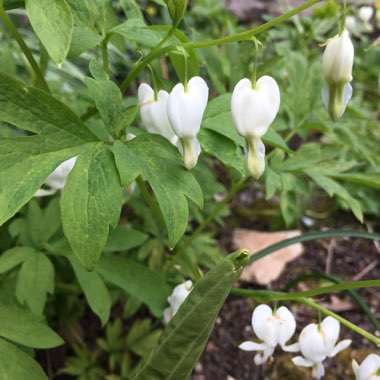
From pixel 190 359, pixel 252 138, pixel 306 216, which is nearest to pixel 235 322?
pixel 306 216

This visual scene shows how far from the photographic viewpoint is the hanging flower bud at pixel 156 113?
1037 mm

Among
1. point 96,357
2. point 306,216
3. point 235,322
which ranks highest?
point 96,357

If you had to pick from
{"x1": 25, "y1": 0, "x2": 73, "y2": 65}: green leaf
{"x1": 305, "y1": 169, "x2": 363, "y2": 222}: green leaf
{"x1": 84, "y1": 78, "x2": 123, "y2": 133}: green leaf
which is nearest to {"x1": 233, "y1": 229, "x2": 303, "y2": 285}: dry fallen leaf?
{"x1": 305, "y1": 169, "x2": 363, "y2": 222}: green leaf

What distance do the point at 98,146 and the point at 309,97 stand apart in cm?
88

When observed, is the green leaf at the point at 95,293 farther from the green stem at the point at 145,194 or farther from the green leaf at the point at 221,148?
the green leaf at the point at 221,148

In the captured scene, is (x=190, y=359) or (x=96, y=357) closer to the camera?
(x=190, y=359)

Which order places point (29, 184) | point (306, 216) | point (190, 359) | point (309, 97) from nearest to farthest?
point (29, 184) < point (190, 359) < point (309, 97) < point (306, 216)

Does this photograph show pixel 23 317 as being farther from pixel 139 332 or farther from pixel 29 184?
pixel 139 332

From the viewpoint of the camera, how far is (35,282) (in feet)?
3.92

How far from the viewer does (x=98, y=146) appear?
3.11 ft

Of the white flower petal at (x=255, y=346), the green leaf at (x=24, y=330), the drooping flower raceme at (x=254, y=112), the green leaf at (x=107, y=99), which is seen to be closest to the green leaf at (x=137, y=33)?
the green leaf at (x=107, y=99)

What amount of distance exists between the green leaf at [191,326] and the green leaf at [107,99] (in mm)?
335

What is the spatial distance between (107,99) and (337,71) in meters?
0.41

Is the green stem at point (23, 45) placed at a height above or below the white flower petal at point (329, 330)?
above
